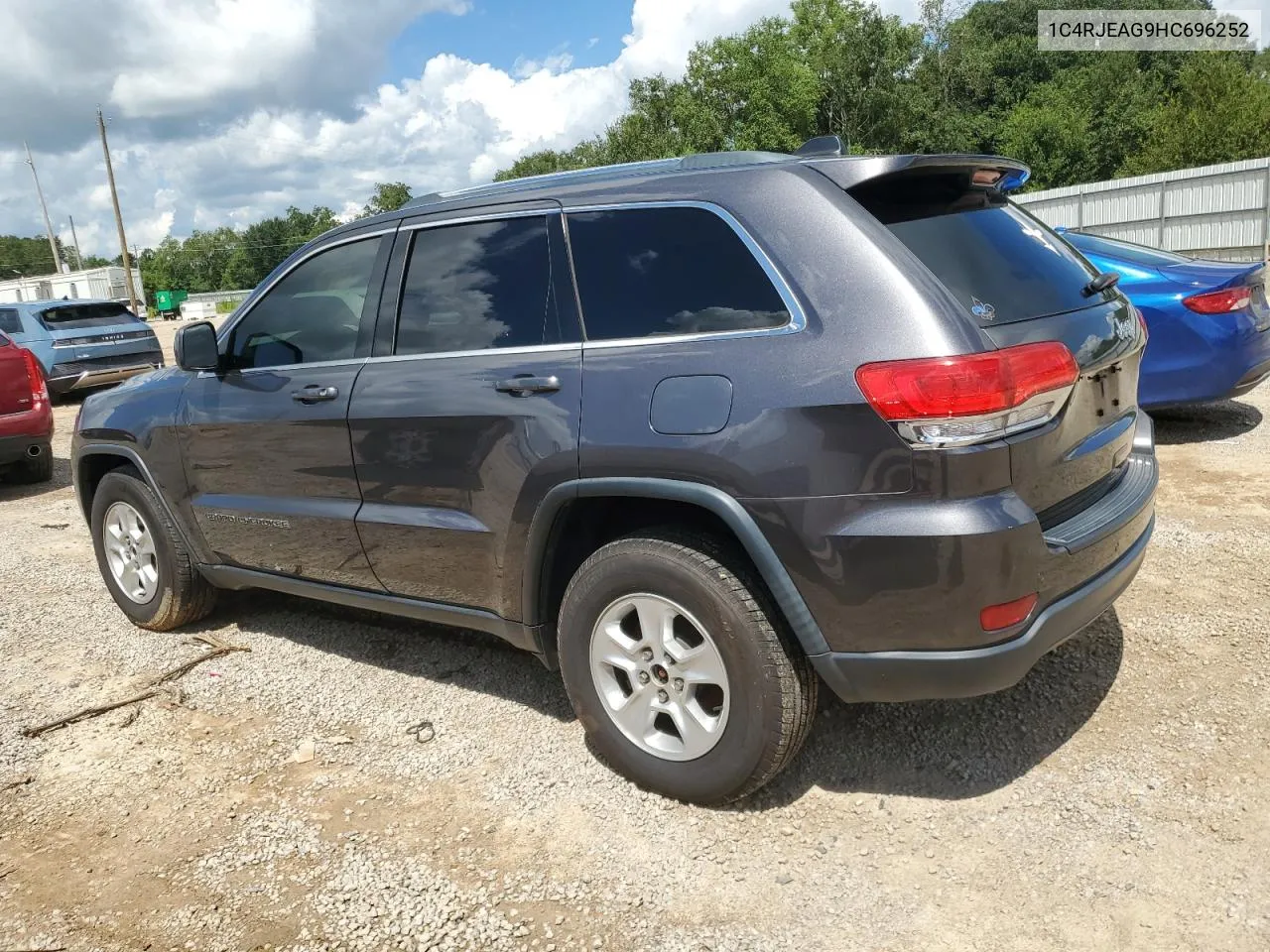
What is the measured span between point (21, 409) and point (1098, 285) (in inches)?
324

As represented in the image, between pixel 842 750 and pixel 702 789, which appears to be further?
pixel 842 750

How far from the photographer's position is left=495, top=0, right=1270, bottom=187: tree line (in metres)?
51.4

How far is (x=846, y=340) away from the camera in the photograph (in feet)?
8.05

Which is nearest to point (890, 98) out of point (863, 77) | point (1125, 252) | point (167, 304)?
point (863, 77)

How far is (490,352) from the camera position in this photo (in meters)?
3.14

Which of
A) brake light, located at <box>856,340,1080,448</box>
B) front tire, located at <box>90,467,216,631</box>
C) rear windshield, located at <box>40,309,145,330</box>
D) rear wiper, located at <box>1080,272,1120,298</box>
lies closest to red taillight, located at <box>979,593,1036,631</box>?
brake light, located at <box>856,340,1080,448</box>

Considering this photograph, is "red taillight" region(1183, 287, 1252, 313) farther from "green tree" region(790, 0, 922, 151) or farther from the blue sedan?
"green tree" region(790, 0, 922, 151)

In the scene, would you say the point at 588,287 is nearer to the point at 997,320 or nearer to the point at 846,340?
the point at 846,340

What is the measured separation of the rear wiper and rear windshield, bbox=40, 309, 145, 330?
14534 millimetres

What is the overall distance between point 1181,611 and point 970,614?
2025mm

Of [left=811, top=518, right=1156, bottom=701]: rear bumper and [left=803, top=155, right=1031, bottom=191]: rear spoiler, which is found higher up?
[left=803, top=155, right=1031, bottom=191]: rear spoiler

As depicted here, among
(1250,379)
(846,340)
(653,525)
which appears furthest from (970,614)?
(1250,379)

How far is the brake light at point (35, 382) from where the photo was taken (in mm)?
8188

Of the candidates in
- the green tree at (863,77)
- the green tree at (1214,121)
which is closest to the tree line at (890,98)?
the green tree at (863,77)
